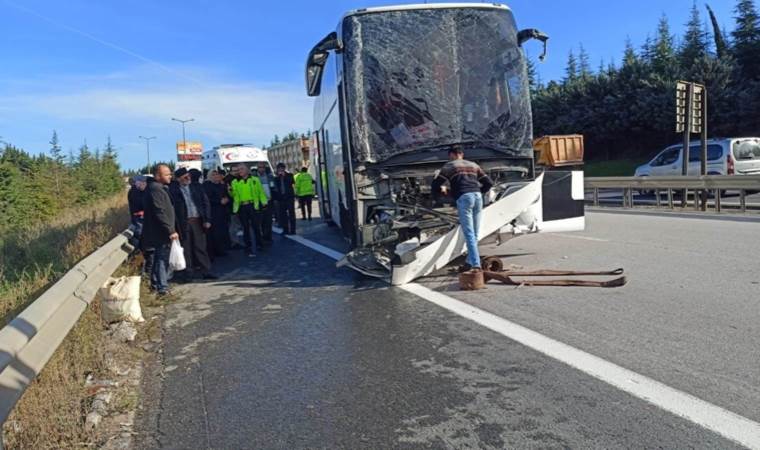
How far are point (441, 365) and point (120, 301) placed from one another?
3.52m

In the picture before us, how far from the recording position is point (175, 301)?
7516 millimetres

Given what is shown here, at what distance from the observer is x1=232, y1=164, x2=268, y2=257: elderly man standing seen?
11.6m

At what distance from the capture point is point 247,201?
38.2ft

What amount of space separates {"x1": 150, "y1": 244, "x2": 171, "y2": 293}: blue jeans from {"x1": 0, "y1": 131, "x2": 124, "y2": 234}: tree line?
694 inches

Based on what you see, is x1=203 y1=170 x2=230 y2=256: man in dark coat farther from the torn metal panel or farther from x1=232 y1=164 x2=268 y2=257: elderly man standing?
the torn metal panel

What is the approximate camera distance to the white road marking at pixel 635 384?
10.4 ft

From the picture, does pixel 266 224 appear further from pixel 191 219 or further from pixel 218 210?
pixel 191 219

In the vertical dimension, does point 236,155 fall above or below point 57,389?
above

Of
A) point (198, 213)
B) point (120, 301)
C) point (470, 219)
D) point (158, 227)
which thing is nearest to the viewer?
point (120, 301)

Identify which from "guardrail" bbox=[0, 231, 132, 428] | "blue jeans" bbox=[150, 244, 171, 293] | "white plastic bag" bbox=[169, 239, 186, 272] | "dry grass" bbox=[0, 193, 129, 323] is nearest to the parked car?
"white plastic bag" bbox=[169, 239, 186, 272]

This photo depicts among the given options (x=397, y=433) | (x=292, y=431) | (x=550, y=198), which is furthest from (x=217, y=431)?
(x=550, y=198)

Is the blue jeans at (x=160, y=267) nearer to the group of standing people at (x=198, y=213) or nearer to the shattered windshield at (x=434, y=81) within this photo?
the group of standing people at (x=198, y=213)

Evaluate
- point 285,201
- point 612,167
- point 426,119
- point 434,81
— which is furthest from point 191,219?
point 612,167

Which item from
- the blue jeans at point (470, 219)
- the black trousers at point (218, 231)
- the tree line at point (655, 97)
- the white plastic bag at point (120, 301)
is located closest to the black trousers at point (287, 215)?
the black trousers at point (218, 231)
